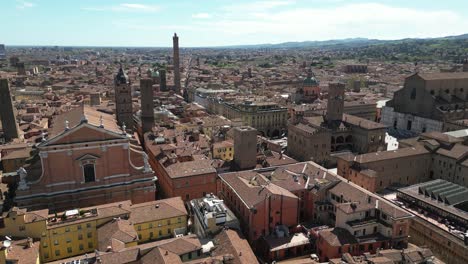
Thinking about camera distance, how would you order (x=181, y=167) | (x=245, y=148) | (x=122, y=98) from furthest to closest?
(x=122, y=98) < (x=245, y=148) < (x=181, y=167)

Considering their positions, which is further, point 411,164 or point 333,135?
point 333,135

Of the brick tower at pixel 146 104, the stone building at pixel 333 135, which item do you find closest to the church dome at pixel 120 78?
the brick tower at pixel 146 104

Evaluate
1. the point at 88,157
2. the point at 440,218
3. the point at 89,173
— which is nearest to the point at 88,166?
the point at 89,173

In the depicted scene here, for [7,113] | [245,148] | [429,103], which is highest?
[429,103]

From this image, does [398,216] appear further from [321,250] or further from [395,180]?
[395,180]

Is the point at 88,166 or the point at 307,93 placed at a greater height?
the point at 307,93

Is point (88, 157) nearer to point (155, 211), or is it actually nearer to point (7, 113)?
point (155, 211)

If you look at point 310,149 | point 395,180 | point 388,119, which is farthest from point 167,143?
point 388,119
